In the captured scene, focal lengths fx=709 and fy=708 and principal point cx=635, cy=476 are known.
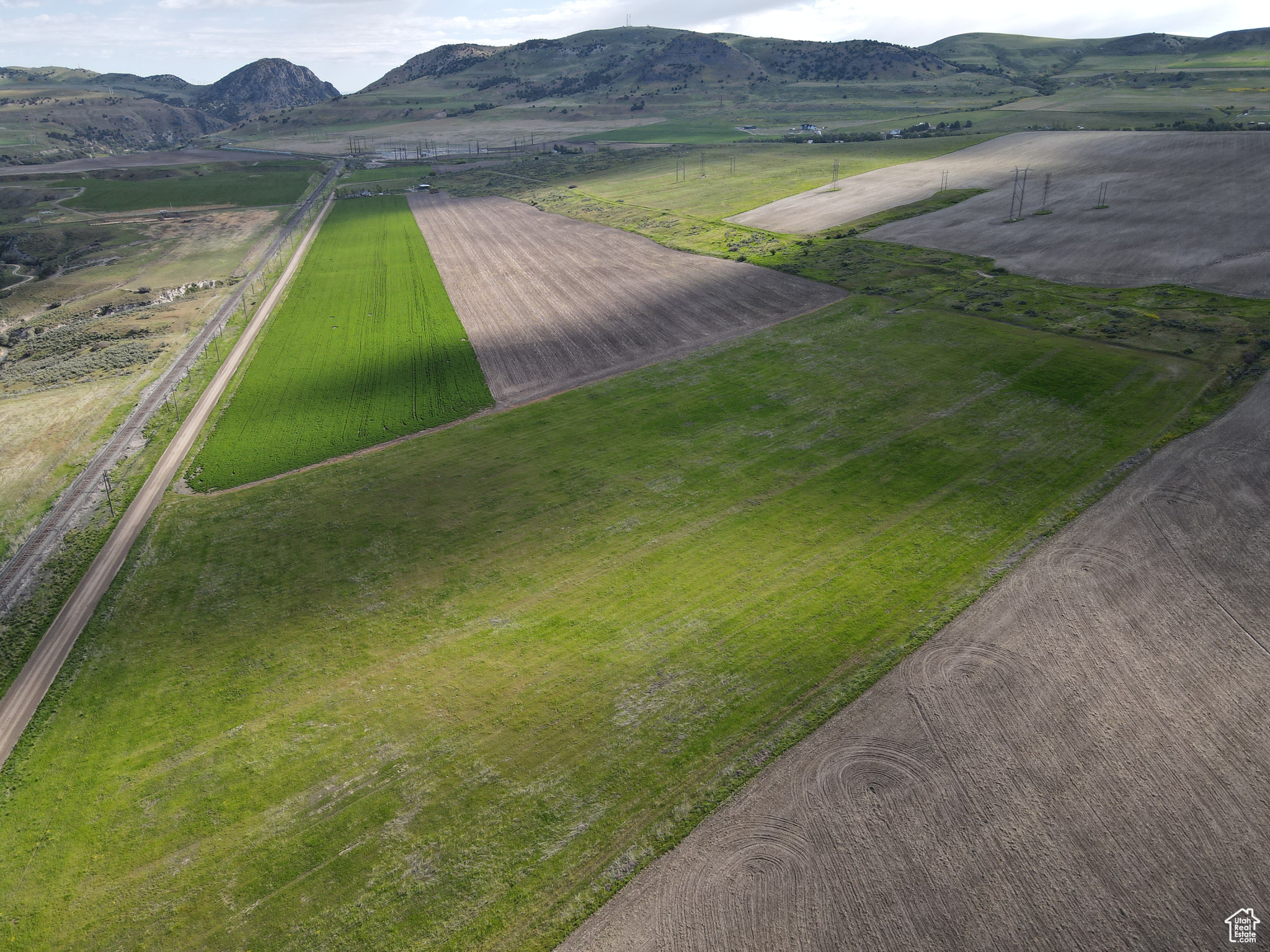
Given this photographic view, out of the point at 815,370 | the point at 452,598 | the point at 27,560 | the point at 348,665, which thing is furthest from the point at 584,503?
the point at 27,560

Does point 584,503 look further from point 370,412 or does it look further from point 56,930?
point 56,930

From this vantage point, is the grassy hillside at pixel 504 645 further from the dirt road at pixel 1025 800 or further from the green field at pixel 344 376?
the green field at pixel 344 376

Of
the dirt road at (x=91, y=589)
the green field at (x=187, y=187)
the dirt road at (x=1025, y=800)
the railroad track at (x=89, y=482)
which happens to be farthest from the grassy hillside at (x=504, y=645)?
A: the green field at (x=187, y=187)

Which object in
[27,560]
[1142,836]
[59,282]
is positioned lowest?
[1142,836]

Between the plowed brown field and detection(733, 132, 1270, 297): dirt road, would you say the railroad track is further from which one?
detection(733, 132, 1270, 297): dirt road

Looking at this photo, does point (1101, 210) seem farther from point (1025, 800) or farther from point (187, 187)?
point (187, 187)

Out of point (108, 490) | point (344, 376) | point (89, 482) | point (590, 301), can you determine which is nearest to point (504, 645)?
point (108, 490)

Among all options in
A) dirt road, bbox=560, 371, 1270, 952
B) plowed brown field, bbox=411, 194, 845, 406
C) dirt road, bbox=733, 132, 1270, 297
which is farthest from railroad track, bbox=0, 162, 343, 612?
dirt road, bbox=733, 132, 1270, 297
